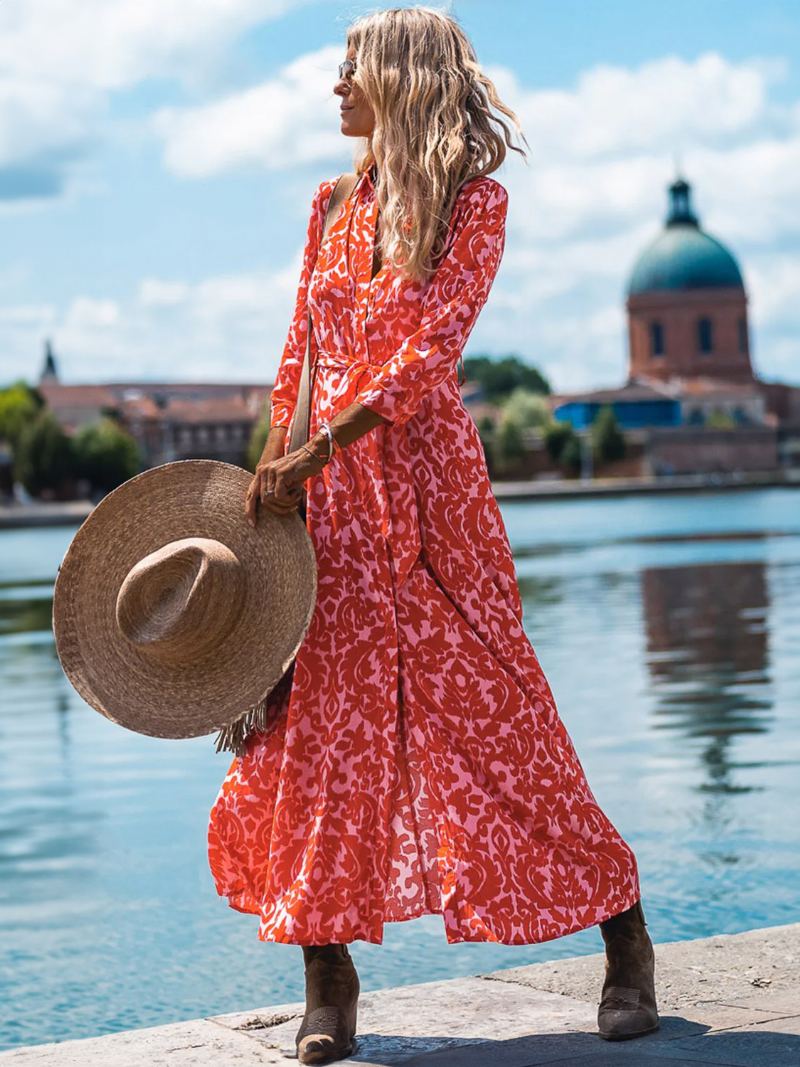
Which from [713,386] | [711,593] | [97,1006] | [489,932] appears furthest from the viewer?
[713,386]

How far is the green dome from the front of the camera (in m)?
114

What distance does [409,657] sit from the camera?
2941 mm

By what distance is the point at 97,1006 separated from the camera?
421 centimetres

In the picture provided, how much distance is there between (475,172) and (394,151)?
131mm

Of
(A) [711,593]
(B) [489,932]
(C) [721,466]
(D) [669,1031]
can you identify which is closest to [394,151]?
(B) [489,932]

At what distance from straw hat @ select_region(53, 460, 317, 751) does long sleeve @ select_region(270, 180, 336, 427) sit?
20 centimetres

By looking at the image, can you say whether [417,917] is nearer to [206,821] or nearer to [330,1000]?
[330,1000]

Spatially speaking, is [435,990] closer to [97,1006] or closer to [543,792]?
[543,792]

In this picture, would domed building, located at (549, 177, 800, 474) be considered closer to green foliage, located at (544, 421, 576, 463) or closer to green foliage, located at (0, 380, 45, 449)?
green foliage, located at (544, 421, 576, 463)

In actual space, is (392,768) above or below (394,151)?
below

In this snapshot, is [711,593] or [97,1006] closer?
[97,1006]

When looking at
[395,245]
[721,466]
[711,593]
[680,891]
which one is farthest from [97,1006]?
[721,466]

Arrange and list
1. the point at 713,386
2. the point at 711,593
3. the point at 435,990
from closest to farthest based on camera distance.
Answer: the point at 435,990 < the point at 711,593 < the point at 713,386

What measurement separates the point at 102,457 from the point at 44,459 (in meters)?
3.00
